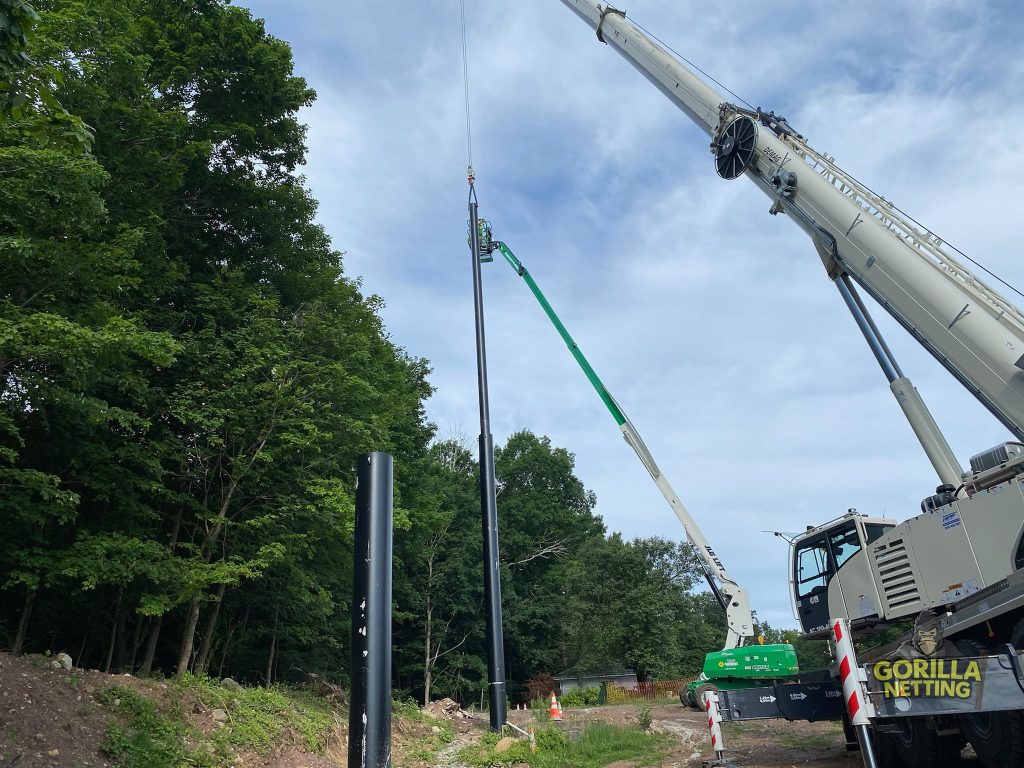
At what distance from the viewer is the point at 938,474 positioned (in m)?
9.13

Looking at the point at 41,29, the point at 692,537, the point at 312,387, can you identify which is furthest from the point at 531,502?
the point at 41,29

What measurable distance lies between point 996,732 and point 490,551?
10489mm

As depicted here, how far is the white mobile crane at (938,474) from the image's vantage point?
23.4ft

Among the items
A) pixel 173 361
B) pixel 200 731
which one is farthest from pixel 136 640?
pixel 173 361

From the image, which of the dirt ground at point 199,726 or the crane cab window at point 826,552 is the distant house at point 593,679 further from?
the crane cab window at point 826,552

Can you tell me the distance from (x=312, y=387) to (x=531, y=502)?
37314mm

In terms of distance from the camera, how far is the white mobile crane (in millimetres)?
7125

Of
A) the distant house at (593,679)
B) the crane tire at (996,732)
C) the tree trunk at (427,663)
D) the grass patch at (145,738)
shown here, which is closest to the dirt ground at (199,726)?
the grass patch at (145,738)

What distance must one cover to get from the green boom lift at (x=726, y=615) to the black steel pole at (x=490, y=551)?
303cm

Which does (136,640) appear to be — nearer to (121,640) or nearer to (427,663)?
(121,640)

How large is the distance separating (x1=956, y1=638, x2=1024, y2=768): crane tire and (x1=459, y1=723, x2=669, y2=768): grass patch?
5.14m

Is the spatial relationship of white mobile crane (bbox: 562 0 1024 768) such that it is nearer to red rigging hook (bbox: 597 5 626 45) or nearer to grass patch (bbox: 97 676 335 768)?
red rigging hook (bbox: 597 5 626 45)

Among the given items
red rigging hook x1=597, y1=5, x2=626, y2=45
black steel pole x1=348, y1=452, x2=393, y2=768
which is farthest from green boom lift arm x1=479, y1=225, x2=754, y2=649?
black steel pole x1=348, y1=452, x2=393, y2=768

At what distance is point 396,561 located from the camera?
3388cm
